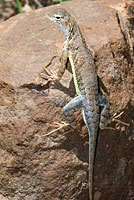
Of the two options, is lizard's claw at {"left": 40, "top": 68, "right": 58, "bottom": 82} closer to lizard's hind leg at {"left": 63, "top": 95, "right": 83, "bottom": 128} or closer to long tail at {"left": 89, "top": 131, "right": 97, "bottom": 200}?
lizard's hind leg at {"left": 63, "top": 95, "right": 83, "bottom": 128}

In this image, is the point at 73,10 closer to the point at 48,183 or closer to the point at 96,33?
the point at 96,33

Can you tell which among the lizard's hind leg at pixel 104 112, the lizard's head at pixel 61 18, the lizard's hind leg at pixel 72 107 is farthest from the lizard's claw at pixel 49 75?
the lizard's head at pixel 61 18

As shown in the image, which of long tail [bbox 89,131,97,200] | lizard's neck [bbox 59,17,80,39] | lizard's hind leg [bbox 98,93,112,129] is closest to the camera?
long tail [bbox 89,131,97,200]

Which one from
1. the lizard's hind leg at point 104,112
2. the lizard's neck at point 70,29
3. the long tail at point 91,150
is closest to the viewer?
the long tail at point 91,150

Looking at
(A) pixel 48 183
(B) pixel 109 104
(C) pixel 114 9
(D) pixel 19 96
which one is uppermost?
(C) pixel 114 9

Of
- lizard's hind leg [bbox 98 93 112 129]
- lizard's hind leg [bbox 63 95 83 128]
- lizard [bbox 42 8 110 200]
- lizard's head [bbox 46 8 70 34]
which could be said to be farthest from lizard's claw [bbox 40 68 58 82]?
lizard's head [bbox 46 8 70 34]

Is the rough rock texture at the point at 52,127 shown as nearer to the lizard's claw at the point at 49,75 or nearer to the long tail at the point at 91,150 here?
the lizard's claw at the point at 49,75

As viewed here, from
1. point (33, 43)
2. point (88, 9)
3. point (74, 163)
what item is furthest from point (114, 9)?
point (74, 163)

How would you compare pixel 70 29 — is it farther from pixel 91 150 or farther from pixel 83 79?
pixel 91 150
